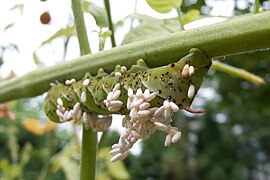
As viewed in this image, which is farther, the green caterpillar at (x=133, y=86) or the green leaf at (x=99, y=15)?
the green leaf at (x=99, y=15)

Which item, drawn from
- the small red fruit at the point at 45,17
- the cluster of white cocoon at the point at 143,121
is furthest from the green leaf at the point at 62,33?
the cluster of white cocoon at the point at 143,121

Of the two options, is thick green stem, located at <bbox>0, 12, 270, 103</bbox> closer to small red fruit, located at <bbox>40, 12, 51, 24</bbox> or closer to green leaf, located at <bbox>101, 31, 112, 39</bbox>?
green leaf, located at <bbox>101, 31, 112, 39</bbox>

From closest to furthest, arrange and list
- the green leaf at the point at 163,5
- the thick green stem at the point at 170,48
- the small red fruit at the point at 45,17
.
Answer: the thick green stem at the point at 170,48 < the green leaf at the point at 163,5 < the small red fruit at the point at 45,17

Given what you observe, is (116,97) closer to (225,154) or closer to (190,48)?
(190,48)

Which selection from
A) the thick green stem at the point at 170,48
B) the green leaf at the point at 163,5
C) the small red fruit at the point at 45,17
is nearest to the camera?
the thick green stem at the point at 170,48

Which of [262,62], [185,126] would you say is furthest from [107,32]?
[185,126]

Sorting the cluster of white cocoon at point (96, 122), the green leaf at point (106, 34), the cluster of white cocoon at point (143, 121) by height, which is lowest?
the cluster of white cocoon at point (96, 122)

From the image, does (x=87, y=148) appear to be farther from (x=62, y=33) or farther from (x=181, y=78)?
(x=62, y=33)

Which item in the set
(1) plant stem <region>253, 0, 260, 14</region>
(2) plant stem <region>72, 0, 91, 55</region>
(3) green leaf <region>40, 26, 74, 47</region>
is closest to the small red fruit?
(3) green leaf <region>40, 26, 74, 47</region>

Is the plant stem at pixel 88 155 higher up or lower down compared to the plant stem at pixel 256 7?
lower down

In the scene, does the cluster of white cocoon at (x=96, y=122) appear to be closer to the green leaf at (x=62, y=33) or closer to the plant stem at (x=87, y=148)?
the plant stem at (x=87, y=148)
